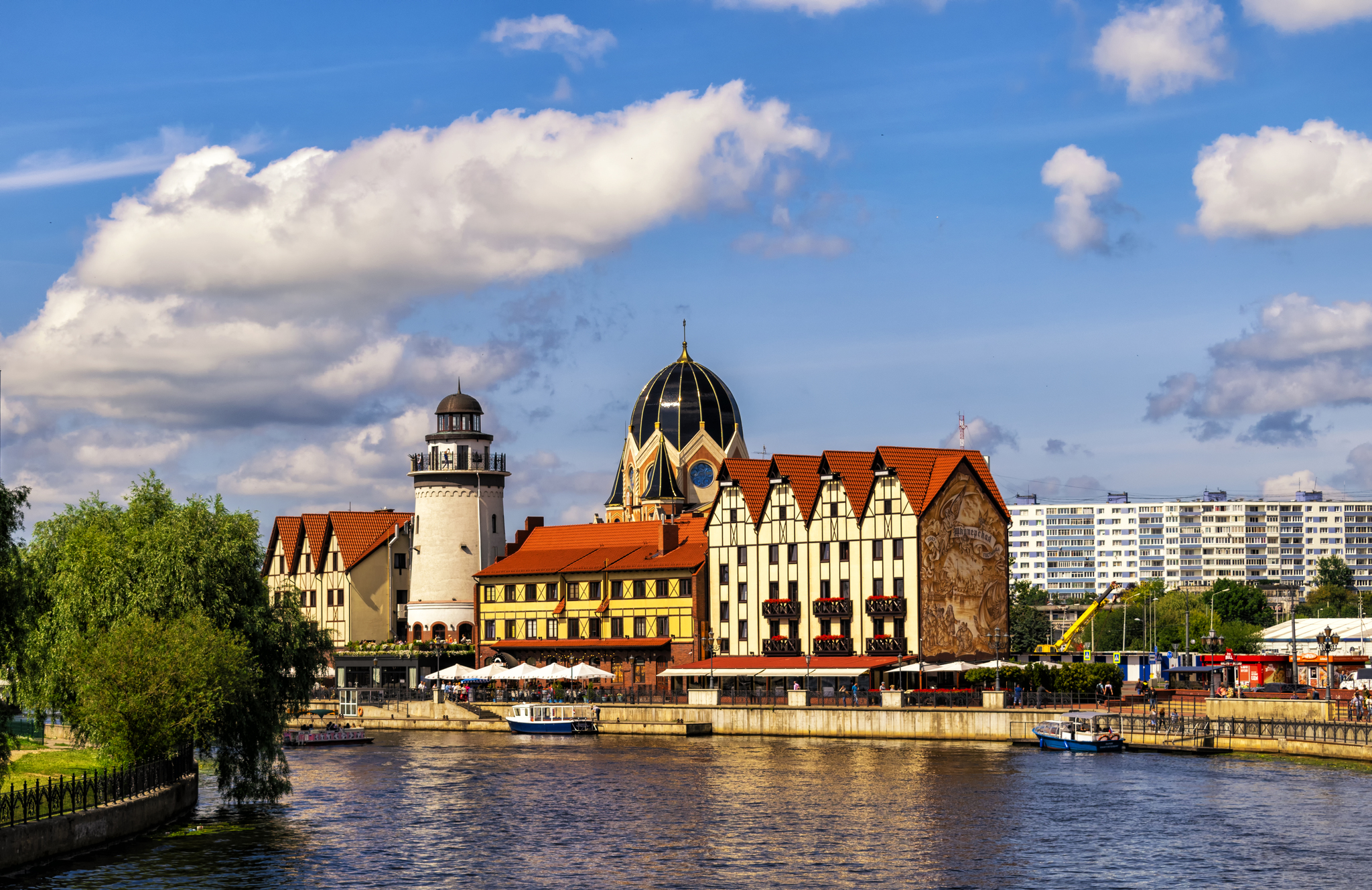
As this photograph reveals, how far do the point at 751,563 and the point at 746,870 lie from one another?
7260 cm

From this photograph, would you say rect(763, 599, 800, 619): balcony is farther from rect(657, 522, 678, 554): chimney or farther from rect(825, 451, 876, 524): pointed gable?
rect(657, 522, 678, 554): chimney

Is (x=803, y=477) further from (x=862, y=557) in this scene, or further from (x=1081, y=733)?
(x=1081, y=733)

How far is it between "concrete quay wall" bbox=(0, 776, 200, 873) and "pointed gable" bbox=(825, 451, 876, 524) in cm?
6600

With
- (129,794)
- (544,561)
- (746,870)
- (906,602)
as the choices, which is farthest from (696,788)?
(544,561)

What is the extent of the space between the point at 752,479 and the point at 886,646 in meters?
18.3

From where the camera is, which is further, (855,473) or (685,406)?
(685,406)

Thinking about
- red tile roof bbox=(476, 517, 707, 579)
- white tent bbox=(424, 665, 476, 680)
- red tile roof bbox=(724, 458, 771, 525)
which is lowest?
white tent bbox=(424, 665, 476, 680)

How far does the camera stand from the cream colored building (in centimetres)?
15375

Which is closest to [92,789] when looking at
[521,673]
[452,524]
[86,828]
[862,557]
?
[86,828]

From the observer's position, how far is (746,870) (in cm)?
5241

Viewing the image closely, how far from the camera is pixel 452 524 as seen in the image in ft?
483

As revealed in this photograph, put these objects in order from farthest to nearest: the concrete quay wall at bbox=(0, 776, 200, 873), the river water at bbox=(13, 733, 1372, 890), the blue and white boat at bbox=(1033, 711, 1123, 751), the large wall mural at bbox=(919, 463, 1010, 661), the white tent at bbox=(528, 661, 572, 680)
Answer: the white tent at bbox=(528, 661, 572, 680)
the large wall mural at bbox=(919, 463, 1010, 661)
the blue and white boat at bbox=(1033, 711, 1123, 751)
the river water at bbox=(13, 733, 1372, 890)
the concrete quay wall at bbox=(0, 776, 200, 873)

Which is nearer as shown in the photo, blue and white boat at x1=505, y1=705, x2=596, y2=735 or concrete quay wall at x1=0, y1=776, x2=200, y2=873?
concrete quay wall at x1=0, y1=776, x2=200, y2=873

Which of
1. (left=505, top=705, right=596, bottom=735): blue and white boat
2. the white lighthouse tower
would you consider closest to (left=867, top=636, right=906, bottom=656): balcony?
(left=505, top=705, right=596, bottom=735): blue and white boat
